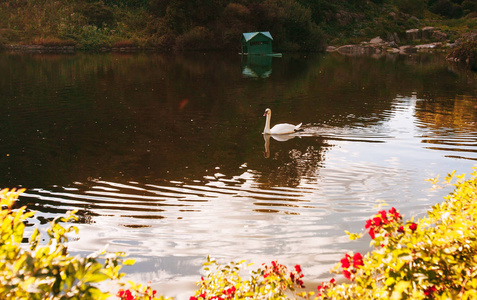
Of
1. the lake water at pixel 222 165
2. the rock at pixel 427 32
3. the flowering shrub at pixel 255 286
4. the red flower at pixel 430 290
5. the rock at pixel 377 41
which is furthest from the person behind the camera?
the rock at pixel 427 32

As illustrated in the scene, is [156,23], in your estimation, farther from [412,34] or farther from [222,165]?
[222,165]

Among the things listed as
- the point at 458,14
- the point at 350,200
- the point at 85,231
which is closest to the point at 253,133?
the point at 350,200

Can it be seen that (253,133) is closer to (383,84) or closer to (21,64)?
(383,84)

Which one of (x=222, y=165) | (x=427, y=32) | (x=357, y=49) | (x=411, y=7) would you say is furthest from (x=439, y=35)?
(x=222, y=165)

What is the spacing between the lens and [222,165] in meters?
13.7

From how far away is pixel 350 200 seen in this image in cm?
1082

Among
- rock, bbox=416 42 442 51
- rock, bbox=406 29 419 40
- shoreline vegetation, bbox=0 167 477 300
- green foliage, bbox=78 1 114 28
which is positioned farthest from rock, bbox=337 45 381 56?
shoreline vegetation, bbox=0 167 477 300

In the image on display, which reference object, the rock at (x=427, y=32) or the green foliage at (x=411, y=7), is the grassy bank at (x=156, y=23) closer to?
the rock at (x=427, y=32)

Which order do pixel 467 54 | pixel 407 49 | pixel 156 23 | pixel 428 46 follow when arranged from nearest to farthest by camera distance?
pixel 467 54 < pixel 156 23 < pixel 407 49 < pixel 428 46

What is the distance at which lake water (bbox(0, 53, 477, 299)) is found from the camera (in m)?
8.59

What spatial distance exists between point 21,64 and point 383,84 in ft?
113

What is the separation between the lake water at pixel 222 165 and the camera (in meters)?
8.59

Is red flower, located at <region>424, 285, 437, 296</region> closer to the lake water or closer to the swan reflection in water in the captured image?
the lake water

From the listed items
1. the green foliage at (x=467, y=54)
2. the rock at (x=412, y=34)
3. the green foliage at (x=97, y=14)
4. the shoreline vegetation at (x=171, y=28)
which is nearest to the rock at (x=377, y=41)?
the shoreline vegetation at (x=171, y=28)
